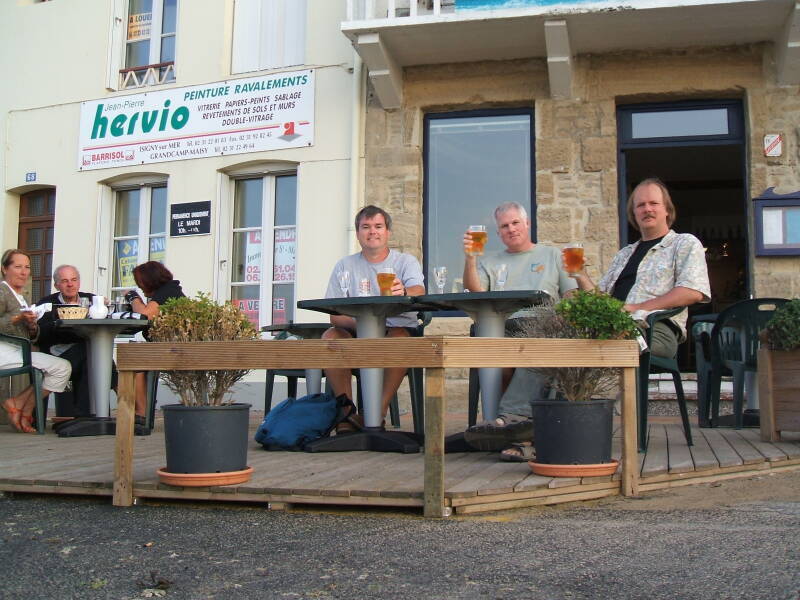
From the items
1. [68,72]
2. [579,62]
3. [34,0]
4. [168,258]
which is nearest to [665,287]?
[579,62]

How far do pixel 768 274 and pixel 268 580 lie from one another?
6.15m

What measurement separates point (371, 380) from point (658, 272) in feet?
4.80

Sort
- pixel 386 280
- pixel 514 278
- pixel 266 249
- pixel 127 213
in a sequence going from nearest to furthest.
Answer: pixel 386 280, pixel 514 278, pixel 266 249, pixel 127 213

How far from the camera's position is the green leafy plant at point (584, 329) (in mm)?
3352

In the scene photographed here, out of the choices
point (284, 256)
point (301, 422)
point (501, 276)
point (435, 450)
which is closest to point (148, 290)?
point (301, 422)

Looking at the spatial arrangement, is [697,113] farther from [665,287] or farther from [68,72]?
[68,72]

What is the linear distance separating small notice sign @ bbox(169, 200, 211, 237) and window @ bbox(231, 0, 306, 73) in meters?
1.44

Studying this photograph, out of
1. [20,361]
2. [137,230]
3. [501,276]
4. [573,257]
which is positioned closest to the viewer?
[573,257]

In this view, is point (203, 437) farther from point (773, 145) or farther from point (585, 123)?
point (773, 145)

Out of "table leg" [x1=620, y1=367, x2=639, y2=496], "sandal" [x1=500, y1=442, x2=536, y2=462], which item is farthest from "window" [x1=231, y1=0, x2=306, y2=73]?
"table leg" [x1=620, y1=367, x2=639, y2=496]

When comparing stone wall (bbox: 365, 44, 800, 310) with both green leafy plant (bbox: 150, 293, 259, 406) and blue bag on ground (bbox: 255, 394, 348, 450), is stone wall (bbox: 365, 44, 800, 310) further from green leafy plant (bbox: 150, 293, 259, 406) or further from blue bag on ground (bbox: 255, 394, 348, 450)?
green leafy plant (bbox: 150, 293, 259, 406)

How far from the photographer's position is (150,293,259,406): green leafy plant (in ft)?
11.3

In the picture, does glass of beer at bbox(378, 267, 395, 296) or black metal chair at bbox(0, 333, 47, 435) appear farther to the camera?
black metal chair at bbox(0, 333, 47, 435)

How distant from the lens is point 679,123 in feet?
26.3
